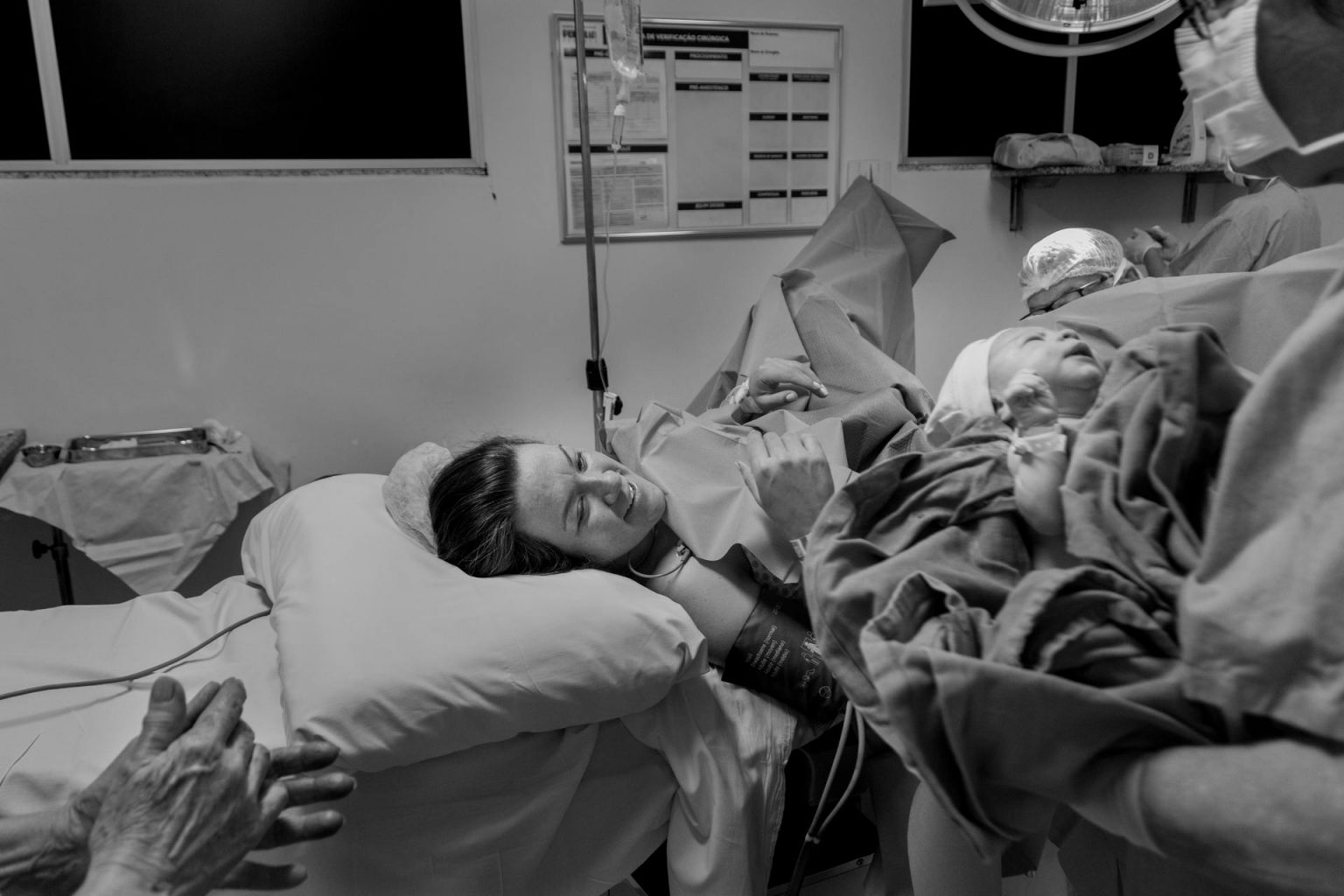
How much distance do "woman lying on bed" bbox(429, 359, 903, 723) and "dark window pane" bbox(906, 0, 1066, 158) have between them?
6.28 feet

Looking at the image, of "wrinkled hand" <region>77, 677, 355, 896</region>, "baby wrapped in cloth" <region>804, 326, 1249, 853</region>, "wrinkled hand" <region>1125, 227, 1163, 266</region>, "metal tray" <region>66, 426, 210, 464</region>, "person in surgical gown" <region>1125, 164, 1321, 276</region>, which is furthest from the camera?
"wrinkled hand" <region>1125, 227, 1163, 266</region>

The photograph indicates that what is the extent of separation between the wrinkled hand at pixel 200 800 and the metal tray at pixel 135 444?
1.42m

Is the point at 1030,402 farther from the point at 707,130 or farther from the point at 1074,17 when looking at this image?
the point at 707,130

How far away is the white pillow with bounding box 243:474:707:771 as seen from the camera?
1.19m

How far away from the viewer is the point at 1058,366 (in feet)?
3.51

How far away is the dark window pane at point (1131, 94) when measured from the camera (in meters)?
3.15

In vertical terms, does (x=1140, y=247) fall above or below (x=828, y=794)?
above

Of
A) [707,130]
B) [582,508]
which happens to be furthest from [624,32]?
[582,508]

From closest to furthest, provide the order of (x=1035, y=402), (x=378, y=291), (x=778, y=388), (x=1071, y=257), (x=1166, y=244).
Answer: (x=1035, y=402)
(x=778, y=388)
(x=1071, y=257)
(x=378, y=291)
(x=1166, y=244)

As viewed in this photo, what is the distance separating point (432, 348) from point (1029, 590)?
82.5 inches

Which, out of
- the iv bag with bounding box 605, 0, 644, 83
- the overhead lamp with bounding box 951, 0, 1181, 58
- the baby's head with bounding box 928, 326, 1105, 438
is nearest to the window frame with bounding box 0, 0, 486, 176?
the iv bag with bounding box 605, 0, 644, 83

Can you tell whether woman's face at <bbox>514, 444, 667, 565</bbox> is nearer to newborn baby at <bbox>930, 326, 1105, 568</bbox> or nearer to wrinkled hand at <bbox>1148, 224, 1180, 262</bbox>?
newborn baby at <bbox>930, 326, 1105, 568</bbox>

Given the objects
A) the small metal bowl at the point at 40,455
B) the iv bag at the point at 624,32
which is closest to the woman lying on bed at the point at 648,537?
the iv bag at the point at 624,32

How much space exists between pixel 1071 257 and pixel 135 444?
7.85 ft
